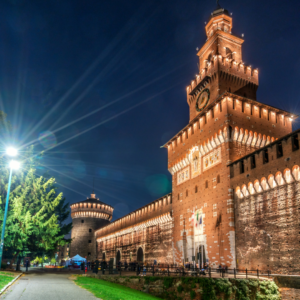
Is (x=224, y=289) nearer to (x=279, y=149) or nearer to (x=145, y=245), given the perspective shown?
(x=279, y=149)

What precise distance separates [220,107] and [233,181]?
7524mm

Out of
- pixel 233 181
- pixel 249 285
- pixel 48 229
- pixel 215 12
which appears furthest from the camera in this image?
pixel 215 12

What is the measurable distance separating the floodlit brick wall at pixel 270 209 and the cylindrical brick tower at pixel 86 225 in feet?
165

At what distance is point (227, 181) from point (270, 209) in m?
5.51

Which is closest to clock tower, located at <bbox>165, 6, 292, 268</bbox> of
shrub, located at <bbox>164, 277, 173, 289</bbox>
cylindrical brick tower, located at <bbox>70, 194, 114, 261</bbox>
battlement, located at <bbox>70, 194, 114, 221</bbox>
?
shrub, located at <bbox>164, 277, 173, 289</bbox>

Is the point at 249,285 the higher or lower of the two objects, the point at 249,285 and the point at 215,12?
the lower

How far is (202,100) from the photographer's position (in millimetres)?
33906

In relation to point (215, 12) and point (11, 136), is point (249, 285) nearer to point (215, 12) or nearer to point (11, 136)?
point (11, 136)

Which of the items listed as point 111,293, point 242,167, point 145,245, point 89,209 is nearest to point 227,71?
point 242,167

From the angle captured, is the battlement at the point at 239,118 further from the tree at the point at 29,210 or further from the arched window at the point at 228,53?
the tree at the point at 29,210

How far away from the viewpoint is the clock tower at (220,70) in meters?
31.9

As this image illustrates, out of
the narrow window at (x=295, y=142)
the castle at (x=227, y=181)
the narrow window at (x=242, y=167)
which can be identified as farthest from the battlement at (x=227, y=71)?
the narrow window at (x=295, y=142)

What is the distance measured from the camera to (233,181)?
81.1 ft

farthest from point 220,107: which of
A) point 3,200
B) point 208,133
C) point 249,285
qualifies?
point 3,200
